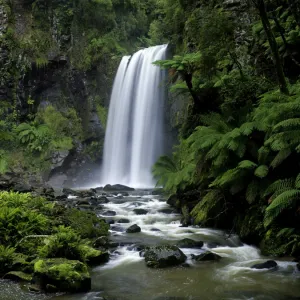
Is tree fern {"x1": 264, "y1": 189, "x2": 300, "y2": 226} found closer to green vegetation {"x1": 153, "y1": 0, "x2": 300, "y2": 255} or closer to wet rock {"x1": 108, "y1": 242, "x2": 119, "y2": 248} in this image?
green vegetation {"x1": 153, "y1": 0, "x2": 300, "y2": 255}

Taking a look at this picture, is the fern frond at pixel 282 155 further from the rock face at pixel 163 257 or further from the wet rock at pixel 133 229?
the wet rock at pixel 133 229

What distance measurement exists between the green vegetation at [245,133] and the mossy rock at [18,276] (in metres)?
3.96

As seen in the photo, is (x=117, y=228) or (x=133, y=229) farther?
(x=117, y=228)

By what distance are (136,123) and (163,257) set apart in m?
16.6

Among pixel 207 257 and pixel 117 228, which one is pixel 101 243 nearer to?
pixel 117 228

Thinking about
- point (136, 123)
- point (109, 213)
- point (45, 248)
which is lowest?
point (109, 213)

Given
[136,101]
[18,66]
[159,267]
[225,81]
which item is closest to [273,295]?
[159,267]

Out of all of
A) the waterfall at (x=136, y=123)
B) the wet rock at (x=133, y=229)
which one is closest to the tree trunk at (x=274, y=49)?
the wet rock at (x=133, y=229)

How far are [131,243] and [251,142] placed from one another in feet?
11.1

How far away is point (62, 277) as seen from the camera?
561 centimetres

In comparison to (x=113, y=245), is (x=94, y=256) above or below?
above

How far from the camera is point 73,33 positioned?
26641 millimetres

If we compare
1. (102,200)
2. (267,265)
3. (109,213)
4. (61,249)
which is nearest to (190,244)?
(267,265)

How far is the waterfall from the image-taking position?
22.6 meters
